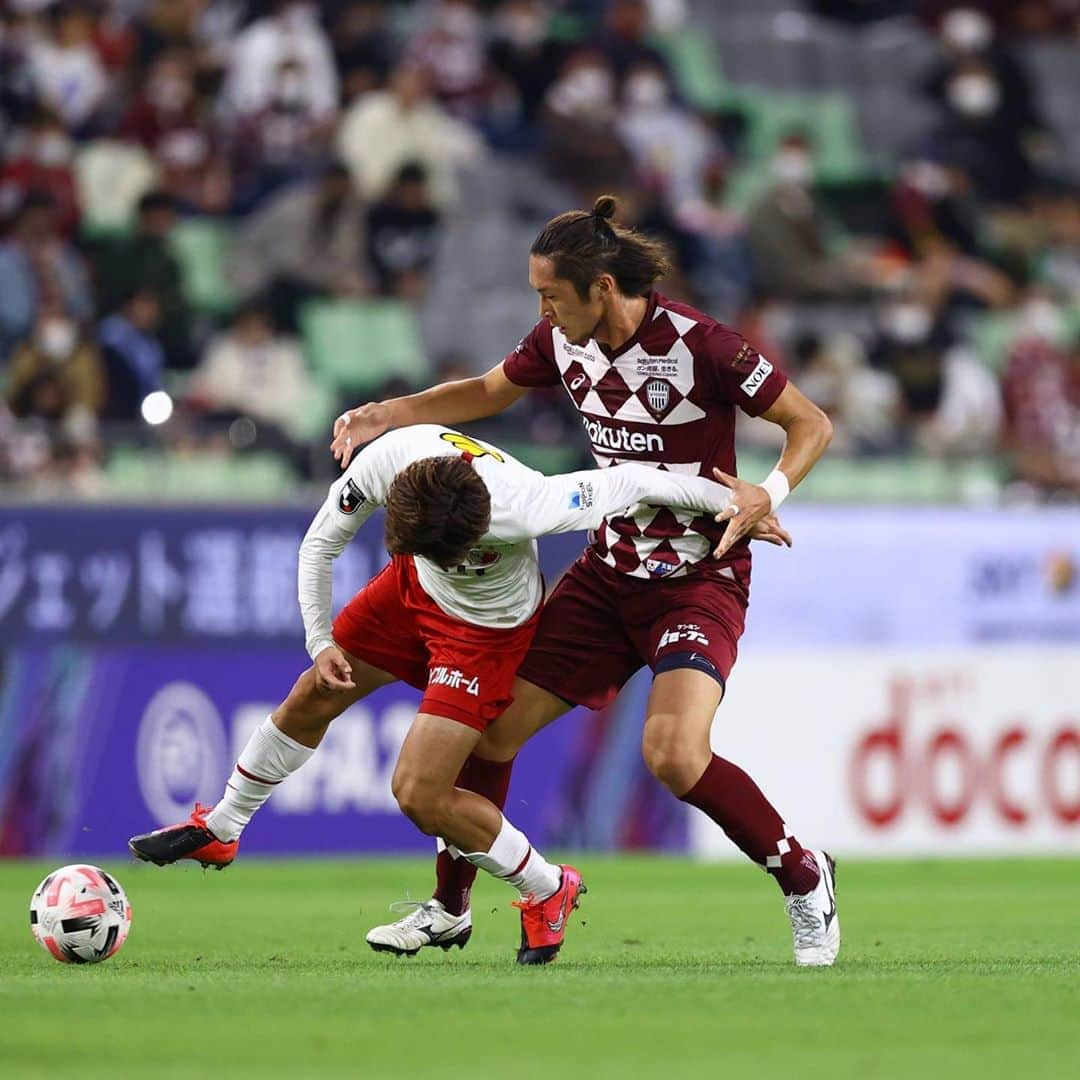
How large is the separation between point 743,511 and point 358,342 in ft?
29.6

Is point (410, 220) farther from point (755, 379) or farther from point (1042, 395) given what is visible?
point (755, 379)

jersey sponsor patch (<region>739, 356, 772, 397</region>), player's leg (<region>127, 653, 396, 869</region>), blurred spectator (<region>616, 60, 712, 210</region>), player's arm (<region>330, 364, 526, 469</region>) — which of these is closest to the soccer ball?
player's leg (<region>127, 653, 396, 869</region>)

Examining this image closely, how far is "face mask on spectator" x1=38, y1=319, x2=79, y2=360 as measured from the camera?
13.8 meters

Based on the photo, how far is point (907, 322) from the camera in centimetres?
1761

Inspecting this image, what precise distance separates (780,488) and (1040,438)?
32.0ft

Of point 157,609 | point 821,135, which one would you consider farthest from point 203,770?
point 821,135

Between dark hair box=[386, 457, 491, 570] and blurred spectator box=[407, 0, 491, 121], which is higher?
blurred spectator box=[407, 0, 491, 121]

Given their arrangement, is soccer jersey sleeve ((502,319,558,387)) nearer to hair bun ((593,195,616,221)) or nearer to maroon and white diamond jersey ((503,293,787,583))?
maroon and white diamond jersey ((503,293,787,583))


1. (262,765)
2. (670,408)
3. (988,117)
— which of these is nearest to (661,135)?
(988,117)

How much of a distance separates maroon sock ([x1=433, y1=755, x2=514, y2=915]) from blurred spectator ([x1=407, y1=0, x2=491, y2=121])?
437 inches

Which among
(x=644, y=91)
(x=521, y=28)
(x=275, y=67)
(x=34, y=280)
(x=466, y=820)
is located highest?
(x=521, y=28)

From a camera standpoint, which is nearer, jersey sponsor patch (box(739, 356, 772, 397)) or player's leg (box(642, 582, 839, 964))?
player's leg (box(642, 582, 839, 964))

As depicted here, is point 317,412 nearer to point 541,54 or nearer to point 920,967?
point 541,54

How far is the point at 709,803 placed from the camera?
731 cm
